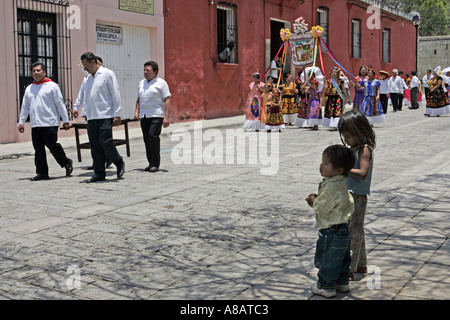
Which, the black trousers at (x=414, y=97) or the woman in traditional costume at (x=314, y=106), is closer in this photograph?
the woman in traditional costume at (x=314, y=106)

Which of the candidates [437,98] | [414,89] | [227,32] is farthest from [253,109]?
[414,89]

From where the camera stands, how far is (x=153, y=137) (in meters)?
8.98

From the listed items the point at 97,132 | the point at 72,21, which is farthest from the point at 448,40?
the point at 97,132

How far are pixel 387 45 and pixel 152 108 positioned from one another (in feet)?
87.1

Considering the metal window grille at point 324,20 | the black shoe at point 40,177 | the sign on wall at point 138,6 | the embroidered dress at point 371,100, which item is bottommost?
the black shoe at point 40,177

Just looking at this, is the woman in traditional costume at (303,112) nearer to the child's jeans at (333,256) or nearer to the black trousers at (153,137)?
the black trousers at (153,137)

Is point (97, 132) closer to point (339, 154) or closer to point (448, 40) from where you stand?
point (339, 154)

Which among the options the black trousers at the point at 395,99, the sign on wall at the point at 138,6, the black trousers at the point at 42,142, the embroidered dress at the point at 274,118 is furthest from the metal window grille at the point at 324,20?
the black trousers at the point at 42,142

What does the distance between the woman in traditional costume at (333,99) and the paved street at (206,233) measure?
5405mm

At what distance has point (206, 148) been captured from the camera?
12164 mm

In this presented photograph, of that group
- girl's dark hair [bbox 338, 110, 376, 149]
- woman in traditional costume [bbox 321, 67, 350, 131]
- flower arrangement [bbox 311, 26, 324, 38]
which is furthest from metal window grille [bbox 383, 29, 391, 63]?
girl's dark hair [bbox 338, 110, 376, 149]

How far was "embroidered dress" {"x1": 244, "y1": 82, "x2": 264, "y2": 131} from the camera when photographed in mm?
15914

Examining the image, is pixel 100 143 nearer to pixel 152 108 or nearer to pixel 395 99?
pixel 152 108

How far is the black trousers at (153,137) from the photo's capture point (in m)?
9.00
